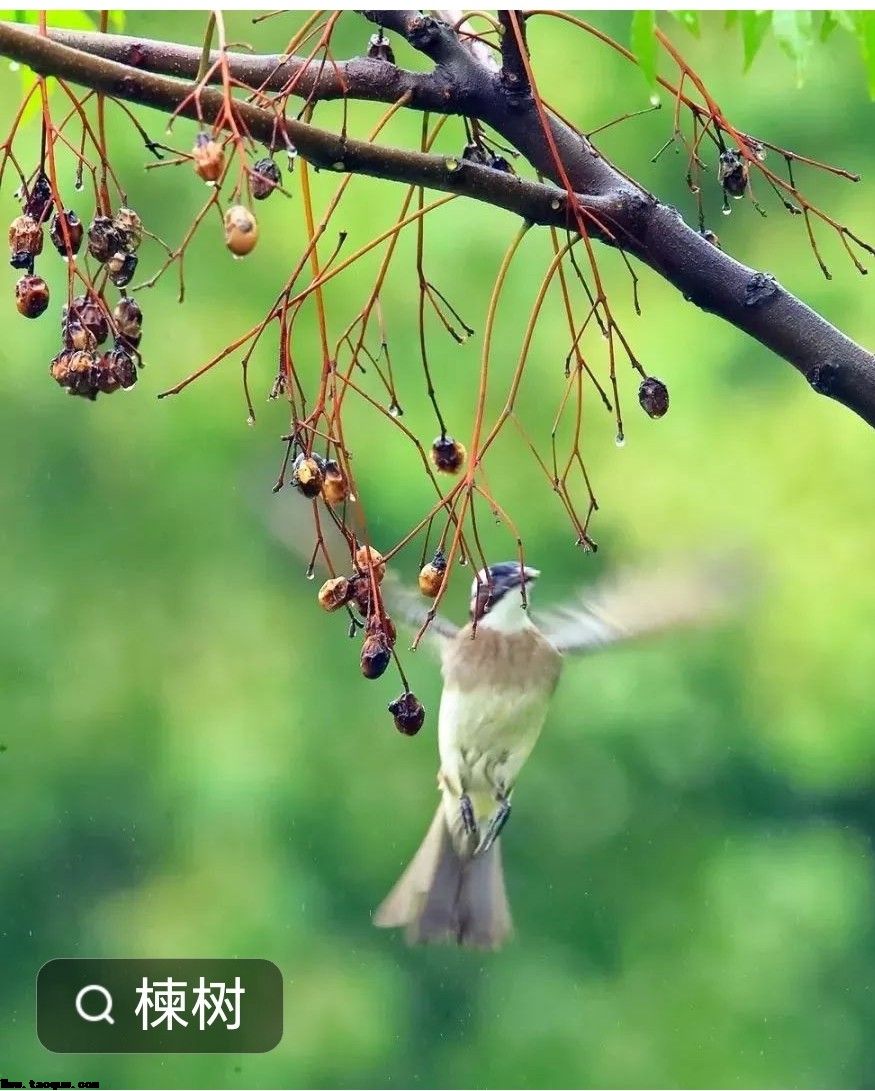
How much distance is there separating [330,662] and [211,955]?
56 centimetres

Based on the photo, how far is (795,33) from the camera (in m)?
0.82

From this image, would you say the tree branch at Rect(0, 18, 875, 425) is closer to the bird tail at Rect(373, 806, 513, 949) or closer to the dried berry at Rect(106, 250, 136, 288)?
the dried berry at Rect(106, 250, 136, 288)

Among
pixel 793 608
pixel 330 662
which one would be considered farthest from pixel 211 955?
pixel 793 608

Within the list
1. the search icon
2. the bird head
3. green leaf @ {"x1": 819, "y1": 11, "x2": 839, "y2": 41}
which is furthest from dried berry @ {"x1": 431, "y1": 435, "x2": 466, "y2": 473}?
the search icon

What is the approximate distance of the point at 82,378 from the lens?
29.9 inches

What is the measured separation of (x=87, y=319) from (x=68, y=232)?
62mm

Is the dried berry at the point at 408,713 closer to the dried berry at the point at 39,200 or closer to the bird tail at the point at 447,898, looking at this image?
the dried berry at the point at 39,200

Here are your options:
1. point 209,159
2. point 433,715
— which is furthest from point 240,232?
point 433,715

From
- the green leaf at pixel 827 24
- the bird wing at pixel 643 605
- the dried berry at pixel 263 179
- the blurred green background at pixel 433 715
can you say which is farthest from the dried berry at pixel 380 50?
the blurred green background at pixel 433 715

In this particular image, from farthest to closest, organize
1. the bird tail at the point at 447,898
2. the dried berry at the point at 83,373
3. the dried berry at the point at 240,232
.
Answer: the bird tail at the point at 447,898 → the dried berry at the point at 83,373 → the dried berry at the point at 240,232

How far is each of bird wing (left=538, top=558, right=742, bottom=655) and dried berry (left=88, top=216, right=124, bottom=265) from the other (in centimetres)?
59

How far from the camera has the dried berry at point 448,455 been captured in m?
0.89

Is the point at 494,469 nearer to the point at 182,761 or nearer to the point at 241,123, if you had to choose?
the point at 182,761

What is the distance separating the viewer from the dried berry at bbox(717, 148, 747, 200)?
905 mm
